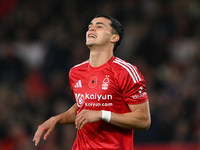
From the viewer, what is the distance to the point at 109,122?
13.3 feet

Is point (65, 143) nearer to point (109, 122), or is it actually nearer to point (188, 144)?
point (188, 144)

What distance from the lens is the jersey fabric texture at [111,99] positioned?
4.25m

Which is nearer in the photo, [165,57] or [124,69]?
[124,69]

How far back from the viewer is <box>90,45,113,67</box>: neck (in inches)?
181

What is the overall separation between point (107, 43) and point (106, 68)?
1.16 feet

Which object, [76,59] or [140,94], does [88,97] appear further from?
[76,59]

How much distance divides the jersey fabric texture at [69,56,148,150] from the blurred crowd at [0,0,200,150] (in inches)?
149

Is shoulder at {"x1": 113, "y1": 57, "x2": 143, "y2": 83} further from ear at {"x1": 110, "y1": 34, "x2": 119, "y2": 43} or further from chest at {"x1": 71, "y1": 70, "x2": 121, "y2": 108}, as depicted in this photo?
ear at {"x1": 110, "y1": 34, "x2": 119, "y2": 43}

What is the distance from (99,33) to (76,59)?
5.21 m

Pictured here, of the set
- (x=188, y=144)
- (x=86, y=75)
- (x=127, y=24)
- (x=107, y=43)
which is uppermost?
(x=127, y=24)

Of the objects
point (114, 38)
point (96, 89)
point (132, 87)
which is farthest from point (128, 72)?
point (114, 38)

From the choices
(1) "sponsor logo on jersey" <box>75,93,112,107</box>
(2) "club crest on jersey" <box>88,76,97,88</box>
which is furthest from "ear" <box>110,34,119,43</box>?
(1) "sponsor logo on jersey" <box>75,93,112,107</box>

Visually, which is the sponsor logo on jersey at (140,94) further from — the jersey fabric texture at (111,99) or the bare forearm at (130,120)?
the bare forearm at (130,120)

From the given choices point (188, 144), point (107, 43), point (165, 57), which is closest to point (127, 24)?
point (165, 57)
